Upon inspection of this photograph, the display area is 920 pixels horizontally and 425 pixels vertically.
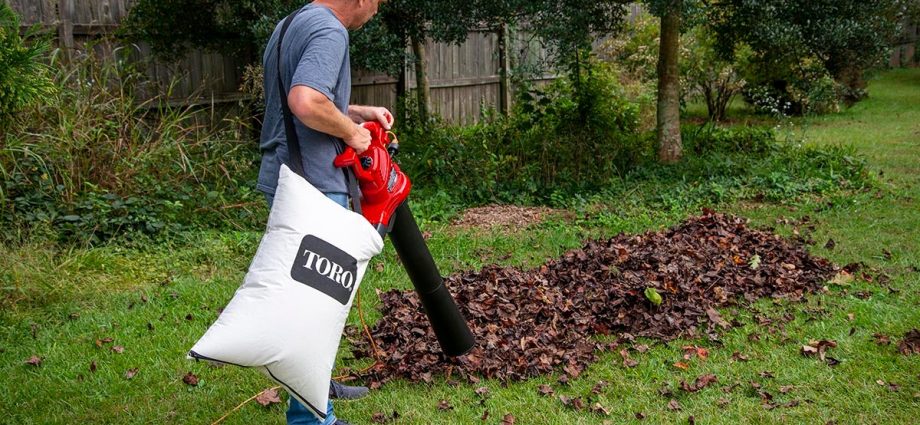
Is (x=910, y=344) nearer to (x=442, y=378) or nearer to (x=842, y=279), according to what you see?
(x=842, y=279)

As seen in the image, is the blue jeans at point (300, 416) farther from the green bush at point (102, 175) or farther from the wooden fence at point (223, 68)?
the wooden fence at point (223, 68)

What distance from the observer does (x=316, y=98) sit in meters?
3.13

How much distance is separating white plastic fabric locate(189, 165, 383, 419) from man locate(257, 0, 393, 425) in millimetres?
181

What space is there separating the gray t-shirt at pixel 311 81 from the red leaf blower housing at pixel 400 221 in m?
0.09

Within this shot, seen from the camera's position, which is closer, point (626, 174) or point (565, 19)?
point (565, 19)

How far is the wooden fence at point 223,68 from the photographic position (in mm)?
9078

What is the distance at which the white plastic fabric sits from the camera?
3012 mm

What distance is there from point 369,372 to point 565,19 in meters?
4.78

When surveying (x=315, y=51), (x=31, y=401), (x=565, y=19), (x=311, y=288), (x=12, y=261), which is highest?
(x=565, y=19)

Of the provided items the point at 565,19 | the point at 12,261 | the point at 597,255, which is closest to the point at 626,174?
the point at 565,19

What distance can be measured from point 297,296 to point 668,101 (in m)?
7.25

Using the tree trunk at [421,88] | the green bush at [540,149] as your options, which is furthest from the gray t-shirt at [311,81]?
the tree trunk at [421,88]

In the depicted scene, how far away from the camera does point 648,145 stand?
32.5 feet

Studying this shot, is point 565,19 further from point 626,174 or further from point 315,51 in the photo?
point 315,51
